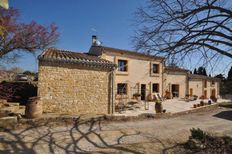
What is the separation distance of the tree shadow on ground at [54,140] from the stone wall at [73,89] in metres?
2.16

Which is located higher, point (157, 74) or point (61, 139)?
point (157, 74)

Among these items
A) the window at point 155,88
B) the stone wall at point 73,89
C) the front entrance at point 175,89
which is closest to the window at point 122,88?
the window at point 155,88

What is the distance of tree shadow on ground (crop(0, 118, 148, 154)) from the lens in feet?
17.8

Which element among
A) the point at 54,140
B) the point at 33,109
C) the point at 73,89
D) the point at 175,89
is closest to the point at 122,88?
the point at 73,89

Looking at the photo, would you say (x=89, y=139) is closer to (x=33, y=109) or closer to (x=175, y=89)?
(x=33, y=109)

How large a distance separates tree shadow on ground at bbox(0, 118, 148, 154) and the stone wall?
7.10 feet

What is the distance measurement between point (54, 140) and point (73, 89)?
14.8ft

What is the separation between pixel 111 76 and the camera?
11703 millimetres

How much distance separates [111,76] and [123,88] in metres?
7.66

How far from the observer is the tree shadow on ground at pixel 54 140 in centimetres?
543

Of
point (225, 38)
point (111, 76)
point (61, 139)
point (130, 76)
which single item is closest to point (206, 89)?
point (130, 76)

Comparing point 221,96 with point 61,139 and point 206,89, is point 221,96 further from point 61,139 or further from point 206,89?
point 61,139

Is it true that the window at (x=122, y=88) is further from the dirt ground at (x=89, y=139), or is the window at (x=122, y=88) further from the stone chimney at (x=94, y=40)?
the dirt ground at (x=89, y=139)

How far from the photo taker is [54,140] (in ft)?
20.1
